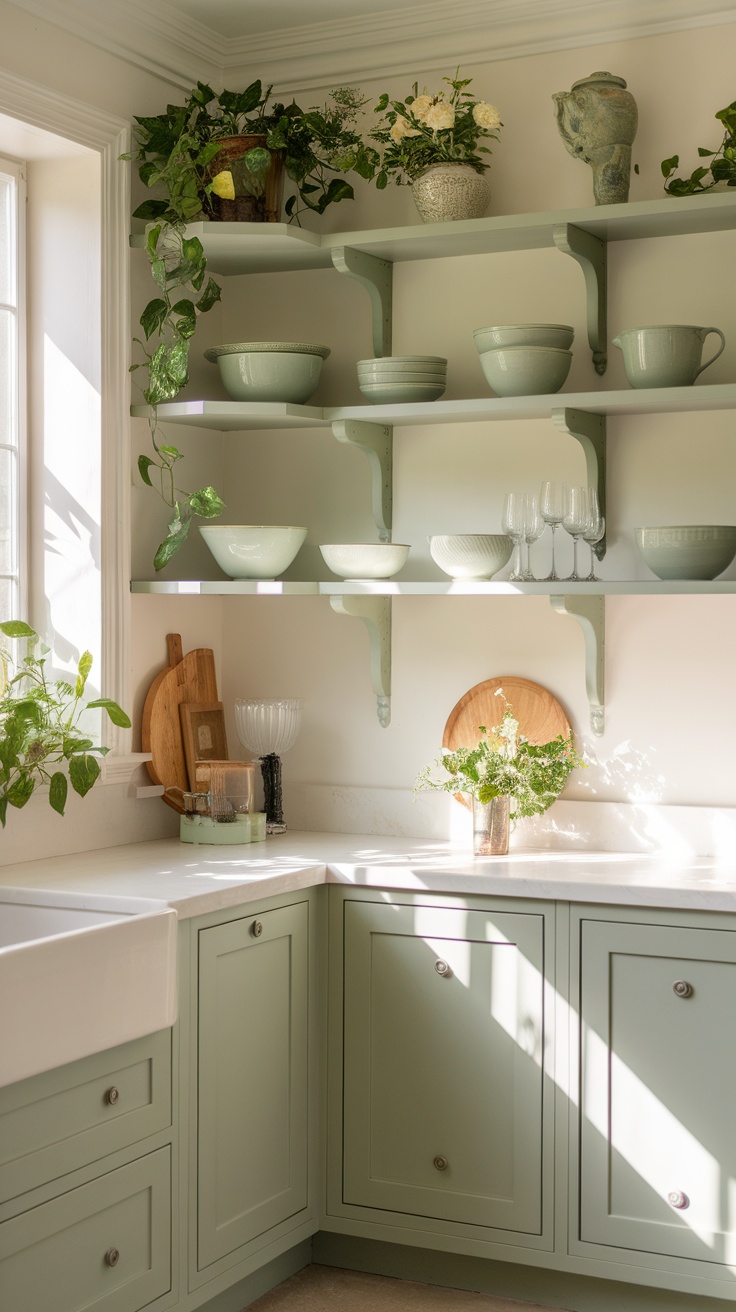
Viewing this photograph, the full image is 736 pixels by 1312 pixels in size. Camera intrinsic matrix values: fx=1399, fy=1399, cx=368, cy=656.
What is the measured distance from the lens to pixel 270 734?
3.27 m

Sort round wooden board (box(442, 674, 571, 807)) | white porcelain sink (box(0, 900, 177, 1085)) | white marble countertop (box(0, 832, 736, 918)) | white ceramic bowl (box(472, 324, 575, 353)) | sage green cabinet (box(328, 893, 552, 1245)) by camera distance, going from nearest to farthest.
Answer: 1. white porcelain sink (box(0, 900, 177, 1085))
2. white marble countertop (box(0, 832, 736, 918))
3. sage green cabinet (box(328, 893, 552, 1245))
4. white ceramic bowl (box(472, 324, 575, 353))
5. round wooden board (box(442, 674, 571, 807))

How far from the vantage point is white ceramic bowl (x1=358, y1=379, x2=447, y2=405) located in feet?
10.0

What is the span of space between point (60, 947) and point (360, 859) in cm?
94

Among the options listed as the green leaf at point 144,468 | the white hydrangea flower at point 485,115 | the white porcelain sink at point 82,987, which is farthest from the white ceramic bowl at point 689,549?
the white porcelain sink at point 82,987

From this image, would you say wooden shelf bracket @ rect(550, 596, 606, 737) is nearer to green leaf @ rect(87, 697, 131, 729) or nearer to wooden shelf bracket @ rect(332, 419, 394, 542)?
wooden shelf bracket @ rect(332, 419, 394, 542)

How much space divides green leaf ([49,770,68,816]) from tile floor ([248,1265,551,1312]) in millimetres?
1053

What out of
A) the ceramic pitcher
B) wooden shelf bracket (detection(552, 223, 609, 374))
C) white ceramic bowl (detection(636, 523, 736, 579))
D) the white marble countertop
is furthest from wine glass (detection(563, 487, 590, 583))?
the white marble countertop

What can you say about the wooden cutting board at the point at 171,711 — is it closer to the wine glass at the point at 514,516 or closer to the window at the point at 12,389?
the window at the point at 12,389

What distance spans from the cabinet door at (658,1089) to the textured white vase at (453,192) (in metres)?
1.54

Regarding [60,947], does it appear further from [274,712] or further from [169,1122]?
[274,712]

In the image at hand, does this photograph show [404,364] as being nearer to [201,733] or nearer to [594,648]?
[594,648]

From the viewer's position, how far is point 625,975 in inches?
102

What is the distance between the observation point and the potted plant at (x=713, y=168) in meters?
2.80

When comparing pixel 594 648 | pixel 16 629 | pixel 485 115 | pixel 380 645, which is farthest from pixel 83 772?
pixel 485 115
